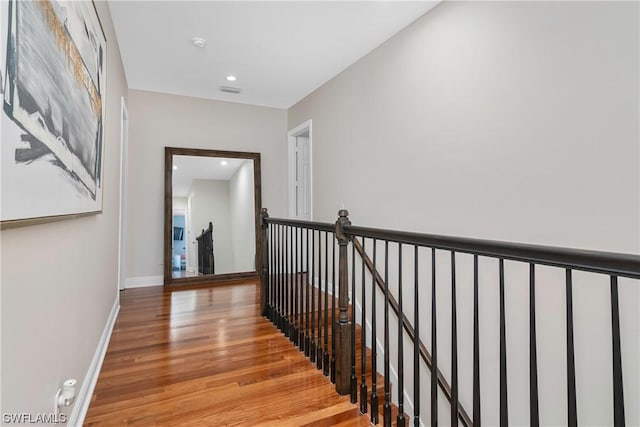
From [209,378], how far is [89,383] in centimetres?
64

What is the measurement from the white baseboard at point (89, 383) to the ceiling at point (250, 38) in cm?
248

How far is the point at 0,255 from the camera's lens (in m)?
0.85

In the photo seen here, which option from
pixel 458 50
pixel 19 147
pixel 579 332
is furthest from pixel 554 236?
pixel 19 147

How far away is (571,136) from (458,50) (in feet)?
3.53

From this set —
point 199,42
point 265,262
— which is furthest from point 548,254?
A: point 199,42

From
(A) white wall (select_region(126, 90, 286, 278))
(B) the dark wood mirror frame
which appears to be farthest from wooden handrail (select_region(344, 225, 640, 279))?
(A) white wall (select_region(126, 90, 286, 278))

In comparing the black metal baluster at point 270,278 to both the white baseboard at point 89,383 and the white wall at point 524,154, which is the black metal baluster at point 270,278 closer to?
the white wall at point 524,154

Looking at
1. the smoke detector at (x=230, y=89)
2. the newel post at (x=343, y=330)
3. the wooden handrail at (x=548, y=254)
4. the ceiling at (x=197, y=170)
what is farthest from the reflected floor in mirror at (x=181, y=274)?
the wooden handrail at (x=548, y=254)

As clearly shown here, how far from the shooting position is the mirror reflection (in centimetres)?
461

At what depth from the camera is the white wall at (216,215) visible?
4742 mm

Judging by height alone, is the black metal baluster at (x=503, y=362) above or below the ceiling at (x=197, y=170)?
below

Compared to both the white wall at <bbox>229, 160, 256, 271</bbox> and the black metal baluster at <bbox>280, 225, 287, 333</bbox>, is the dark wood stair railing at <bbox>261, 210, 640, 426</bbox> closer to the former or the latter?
the black metal baluster at <bbox>280, 225, 287, 333</bbox>

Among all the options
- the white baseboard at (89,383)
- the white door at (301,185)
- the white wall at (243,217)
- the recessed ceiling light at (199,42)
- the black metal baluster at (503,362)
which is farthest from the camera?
the white door at (301,185)

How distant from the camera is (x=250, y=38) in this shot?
3.09 meters
